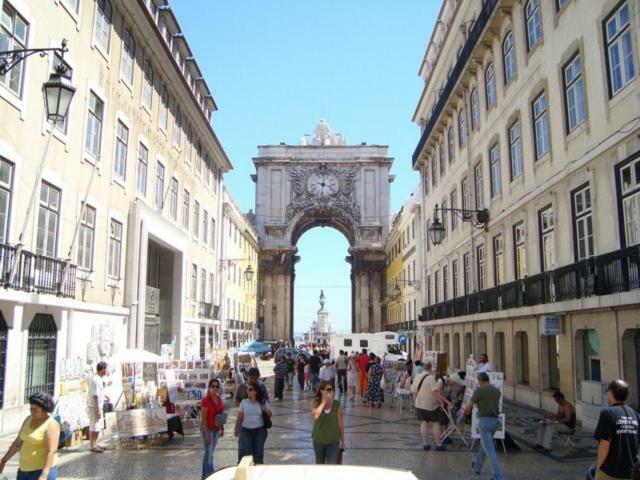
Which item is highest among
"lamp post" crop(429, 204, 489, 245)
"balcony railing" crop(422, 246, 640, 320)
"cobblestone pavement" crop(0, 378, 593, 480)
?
"lamp post" crop(429, 204, 489, 245)

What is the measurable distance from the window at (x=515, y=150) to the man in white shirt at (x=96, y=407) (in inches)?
520

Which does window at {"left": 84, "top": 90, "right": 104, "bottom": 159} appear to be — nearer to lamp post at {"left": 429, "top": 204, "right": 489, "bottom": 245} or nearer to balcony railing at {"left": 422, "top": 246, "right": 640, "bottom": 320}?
lamp post at {"left": 429, "top": 204, "right": 489, "bottom": 245}

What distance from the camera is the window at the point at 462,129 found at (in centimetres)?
2559

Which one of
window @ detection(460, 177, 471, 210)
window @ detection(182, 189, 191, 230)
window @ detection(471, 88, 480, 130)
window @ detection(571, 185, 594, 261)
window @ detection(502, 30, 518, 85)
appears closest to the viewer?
window @ detection(571, 185, 594, 261)

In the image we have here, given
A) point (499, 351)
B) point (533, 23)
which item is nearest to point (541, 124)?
point (533, 23)

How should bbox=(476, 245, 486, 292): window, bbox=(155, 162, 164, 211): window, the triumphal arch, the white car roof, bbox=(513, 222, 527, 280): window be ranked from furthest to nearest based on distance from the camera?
1. the triumphal arch
2. bbox=(155, 162, 164, 211): window
3. bbox=(476, 245, 486, 292): window
4. bbox=(513, 222, 527, 280): window
5. the white car roof

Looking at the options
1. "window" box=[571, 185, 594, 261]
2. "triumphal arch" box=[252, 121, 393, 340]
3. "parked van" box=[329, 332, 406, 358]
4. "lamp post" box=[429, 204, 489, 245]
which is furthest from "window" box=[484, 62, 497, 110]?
"triumphal arch" box=[252, 121, 393, 340]

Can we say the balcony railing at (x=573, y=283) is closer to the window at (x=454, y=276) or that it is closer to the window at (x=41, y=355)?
the window at (x=454, y=276)

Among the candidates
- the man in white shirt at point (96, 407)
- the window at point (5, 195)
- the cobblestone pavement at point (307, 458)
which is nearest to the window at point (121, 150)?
the window at point (5, 195)

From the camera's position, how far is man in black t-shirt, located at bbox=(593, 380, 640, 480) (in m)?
5.18

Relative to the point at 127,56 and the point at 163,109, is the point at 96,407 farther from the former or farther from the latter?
the point at 163,109

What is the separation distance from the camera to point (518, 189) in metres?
18.6

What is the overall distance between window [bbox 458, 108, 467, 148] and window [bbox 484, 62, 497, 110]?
10.8 ft

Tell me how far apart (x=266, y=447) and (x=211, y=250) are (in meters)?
23.4
